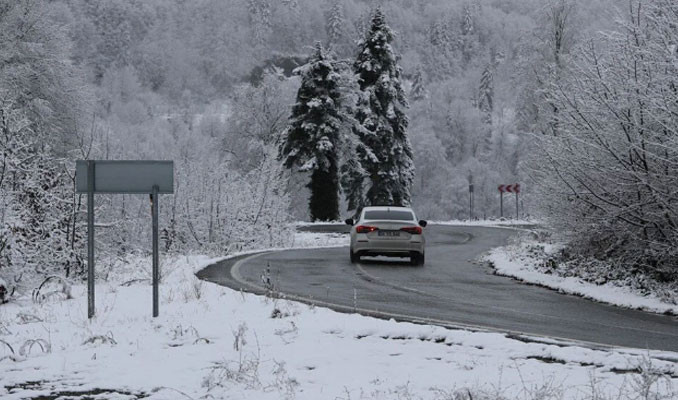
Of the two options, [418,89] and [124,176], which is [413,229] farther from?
[418,89]

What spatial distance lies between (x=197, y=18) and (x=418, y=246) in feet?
572

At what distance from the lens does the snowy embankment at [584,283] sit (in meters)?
12.3

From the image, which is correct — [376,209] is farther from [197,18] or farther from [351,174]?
[197,18]

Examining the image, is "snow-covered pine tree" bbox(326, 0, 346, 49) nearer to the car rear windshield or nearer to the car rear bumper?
the car rear windshield

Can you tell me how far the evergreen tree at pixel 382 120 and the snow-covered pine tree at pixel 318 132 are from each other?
10.0 feet

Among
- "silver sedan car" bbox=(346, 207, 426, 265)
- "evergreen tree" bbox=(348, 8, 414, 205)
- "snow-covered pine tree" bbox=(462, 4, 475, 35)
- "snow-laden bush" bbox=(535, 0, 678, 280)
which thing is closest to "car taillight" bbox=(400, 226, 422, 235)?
"silver sedan car" bbox=(346, 207, 426, 265)

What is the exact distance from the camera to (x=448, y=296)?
13.2 m

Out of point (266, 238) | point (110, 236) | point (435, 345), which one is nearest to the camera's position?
point (435, 345)

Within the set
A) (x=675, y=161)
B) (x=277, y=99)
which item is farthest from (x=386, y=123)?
(x=675, y=161)

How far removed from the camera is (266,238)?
29.4m

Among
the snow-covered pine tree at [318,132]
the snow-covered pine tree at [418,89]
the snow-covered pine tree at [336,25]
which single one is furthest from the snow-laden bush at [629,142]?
the snow-covered pine tree at [336,25]

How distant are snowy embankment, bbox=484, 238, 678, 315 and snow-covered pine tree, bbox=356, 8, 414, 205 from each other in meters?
28.5

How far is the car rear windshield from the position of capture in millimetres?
20219

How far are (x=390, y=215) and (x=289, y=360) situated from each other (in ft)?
42.6
